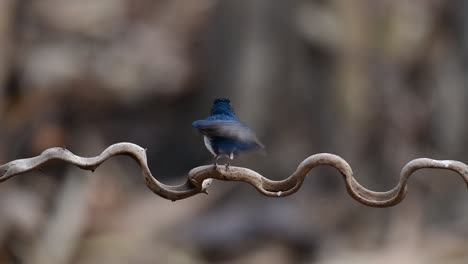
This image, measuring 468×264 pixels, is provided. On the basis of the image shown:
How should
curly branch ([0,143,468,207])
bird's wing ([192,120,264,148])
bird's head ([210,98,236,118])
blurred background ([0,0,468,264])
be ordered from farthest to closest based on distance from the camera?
blurred background ([0,0,468,264]), bird's head ([210,98,236,118]), bird's wing ([192,120,264,148]), curly branch ([0,143,468,207])

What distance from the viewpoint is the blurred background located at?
528 cm

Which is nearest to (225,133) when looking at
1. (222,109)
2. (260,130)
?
(222,109)

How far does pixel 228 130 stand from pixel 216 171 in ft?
0.54

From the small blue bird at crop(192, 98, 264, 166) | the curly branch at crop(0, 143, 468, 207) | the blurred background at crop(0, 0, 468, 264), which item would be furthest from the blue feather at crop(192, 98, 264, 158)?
the blurred background at crop(0, 0, 468, 264)

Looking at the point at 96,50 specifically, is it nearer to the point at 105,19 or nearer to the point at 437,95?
the point at 105,19

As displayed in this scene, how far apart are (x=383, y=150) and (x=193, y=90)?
1.66 m

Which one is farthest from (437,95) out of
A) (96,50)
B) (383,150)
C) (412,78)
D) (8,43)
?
(8,43)

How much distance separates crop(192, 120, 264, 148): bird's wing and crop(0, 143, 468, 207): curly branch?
0.34 ft

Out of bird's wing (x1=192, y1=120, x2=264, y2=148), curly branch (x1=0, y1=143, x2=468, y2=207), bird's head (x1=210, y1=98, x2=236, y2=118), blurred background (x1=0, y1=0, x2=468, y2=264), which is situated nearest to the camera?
curly branch (x1=0, y1=143, x2=468, y2=207)

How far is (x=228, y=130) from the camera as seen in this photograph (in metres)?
1.78

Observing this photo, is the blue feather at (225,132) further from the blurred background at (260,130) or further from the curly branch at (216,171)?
the blurred background at (260,130)

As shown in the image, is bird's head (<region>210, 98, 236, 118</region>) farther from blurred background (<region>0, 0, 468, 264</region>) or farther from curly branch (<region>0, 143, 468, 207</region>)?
blurred background (<region>0, 0, 468, 264</region>)

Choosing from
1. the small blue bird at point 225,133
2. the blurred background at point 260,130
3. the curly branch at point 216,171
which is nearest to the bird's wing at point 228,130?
the small blue bird at point 225,133

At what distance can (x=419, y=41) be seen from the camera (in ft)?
21.2
